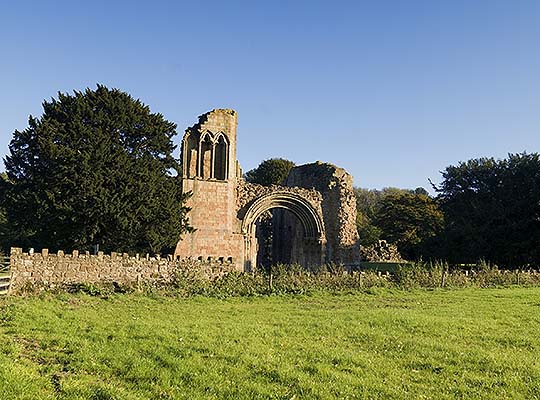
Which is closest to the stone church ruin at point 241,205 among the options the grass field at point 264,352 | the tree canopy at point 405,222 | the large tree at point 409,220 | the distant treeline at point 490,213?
the distant treeline at point 490,213

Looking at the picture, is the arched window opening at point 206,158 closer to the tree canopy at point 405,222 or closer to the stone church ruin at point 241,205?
the stone church ruin at point 241,205

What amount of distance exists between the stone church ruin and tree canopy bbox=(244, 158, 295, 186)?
58.8ft

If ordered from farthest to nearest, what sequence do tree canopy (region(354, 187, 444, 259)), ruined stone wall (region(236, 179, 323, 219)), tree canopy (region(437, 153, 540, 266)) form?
tree canopy (region(354, 187, 444, 259)) < tree canopy (region(437, 153, 540, 266)) < ruined stone wall (region(236, 179, 323, 219))

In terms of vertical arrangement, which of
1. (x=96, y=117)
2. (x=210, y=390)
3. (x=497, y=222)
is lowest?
(x=210, y=390)

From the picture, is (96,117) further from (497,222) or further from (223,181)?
(497,222)

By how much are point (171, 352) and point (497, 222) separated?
26.9 metres

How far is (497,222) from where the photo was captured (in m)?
29.6

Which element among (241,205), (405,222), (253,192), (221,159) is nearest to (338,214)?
(253,192)

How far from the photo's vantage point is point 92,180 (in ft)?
61.2

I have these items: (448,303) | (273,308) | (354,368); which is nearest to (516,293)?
(448,303)

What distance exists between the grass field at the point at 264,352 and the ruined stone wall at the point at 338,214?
564 inches

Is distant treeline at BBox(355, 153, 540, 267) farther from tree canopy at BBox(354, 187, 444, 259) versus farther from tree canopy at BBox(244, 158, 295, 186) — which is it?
tree canopy at BBox(244, 158, 295, 186)

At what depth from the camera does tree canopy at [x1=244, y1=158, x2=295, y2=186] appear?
4788 cm

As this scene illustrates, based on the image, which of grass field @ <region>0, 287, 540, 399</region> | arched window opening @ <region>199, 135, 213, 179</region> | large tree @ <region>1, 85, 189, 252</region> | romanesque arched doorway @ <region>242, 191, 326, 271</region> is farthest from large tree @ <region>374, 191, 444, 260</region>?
grass field @ <region>0, 287, 540, 399</region>
